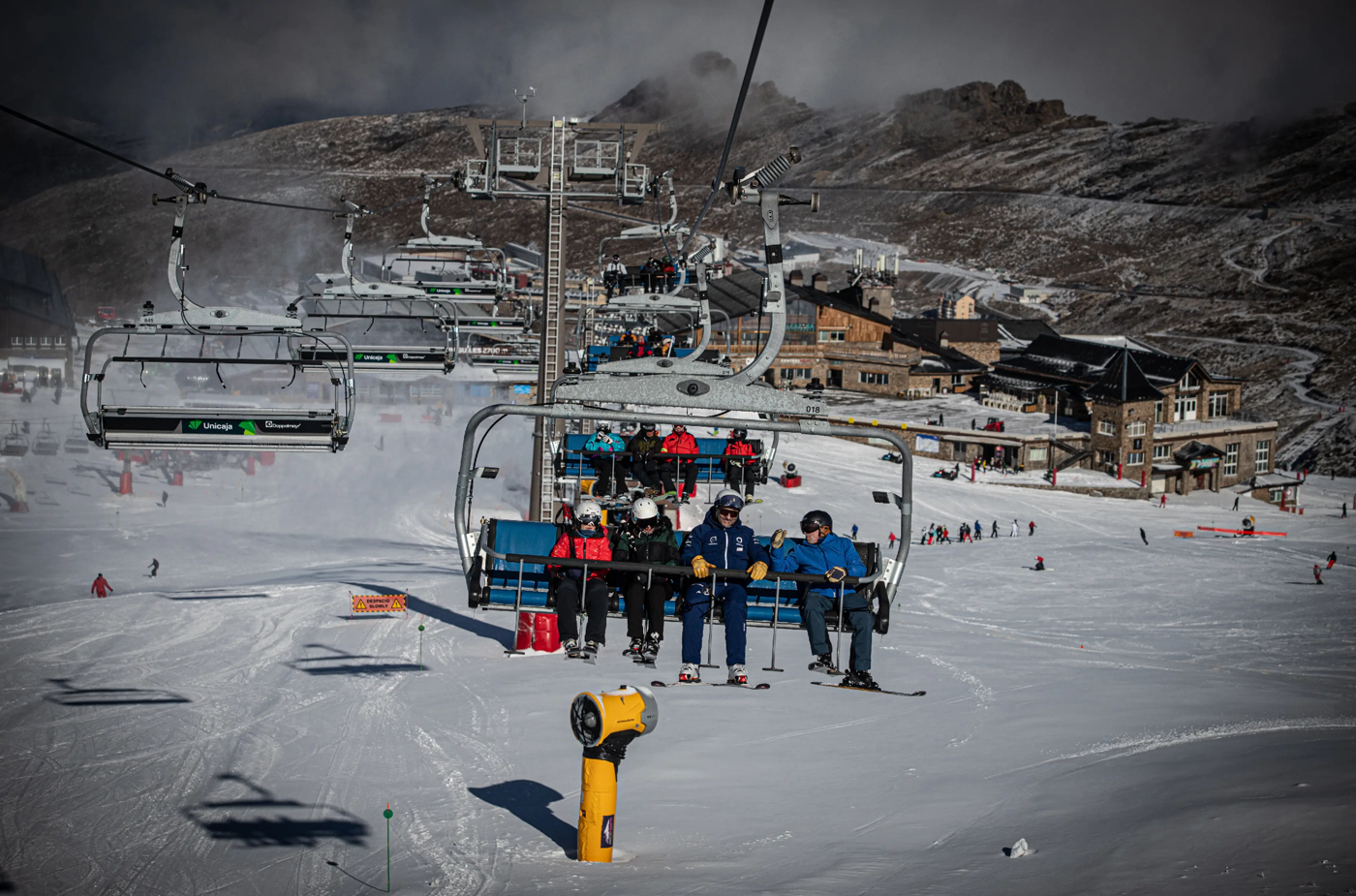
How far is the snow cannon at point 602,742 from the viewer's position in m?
7.02

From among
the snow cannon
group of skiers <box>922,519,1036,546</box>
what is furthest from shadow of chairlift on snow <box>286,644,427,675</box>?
group of skiers <box>922,519,1036,546</box>

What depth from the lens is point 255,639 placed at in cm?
1627

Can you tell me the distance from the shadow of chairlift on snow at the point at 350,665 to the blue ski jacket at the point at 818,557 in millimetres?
6724

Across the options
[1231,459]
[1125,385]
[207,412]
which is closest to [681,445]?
[207,412]

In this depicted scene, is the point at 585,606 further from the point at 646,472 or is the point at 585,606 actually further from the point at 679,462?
the point at 679,462

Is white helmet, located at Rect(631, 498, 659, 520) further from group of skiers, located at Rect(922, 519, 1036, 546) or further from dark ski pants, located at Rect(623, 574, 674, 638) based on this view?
group of skiers, located at Rect(922, 519, 1036, 546)

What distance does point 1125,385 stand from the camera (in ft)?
178

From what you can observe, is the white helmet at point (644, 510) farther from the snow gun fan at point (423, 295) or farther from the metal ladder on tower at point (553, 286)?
the metal ladder on tower at point (553, 286)

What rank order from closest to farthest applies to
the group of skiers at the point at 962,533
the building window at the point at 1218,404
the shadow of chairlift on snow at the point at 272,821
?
the shadow of chairlift on snow at the point at 272,821, the group of skiers at the point at 962,533, the building window at the point at 1218,404

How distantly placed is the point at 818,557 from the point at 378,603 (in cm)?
1084

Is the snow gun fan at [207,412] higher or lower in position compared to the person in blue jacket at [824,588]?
higher

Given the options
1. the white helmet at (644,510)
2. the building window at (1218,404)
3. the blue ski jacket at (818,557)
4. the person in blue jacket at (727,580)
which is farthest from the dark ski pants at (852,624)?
the building window at (1218,404)

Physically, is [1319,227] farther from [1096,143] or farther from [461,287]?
[461,287]

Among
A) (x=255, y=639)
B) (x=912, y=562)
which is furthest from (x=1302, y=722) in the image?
(x=912, y=562)
